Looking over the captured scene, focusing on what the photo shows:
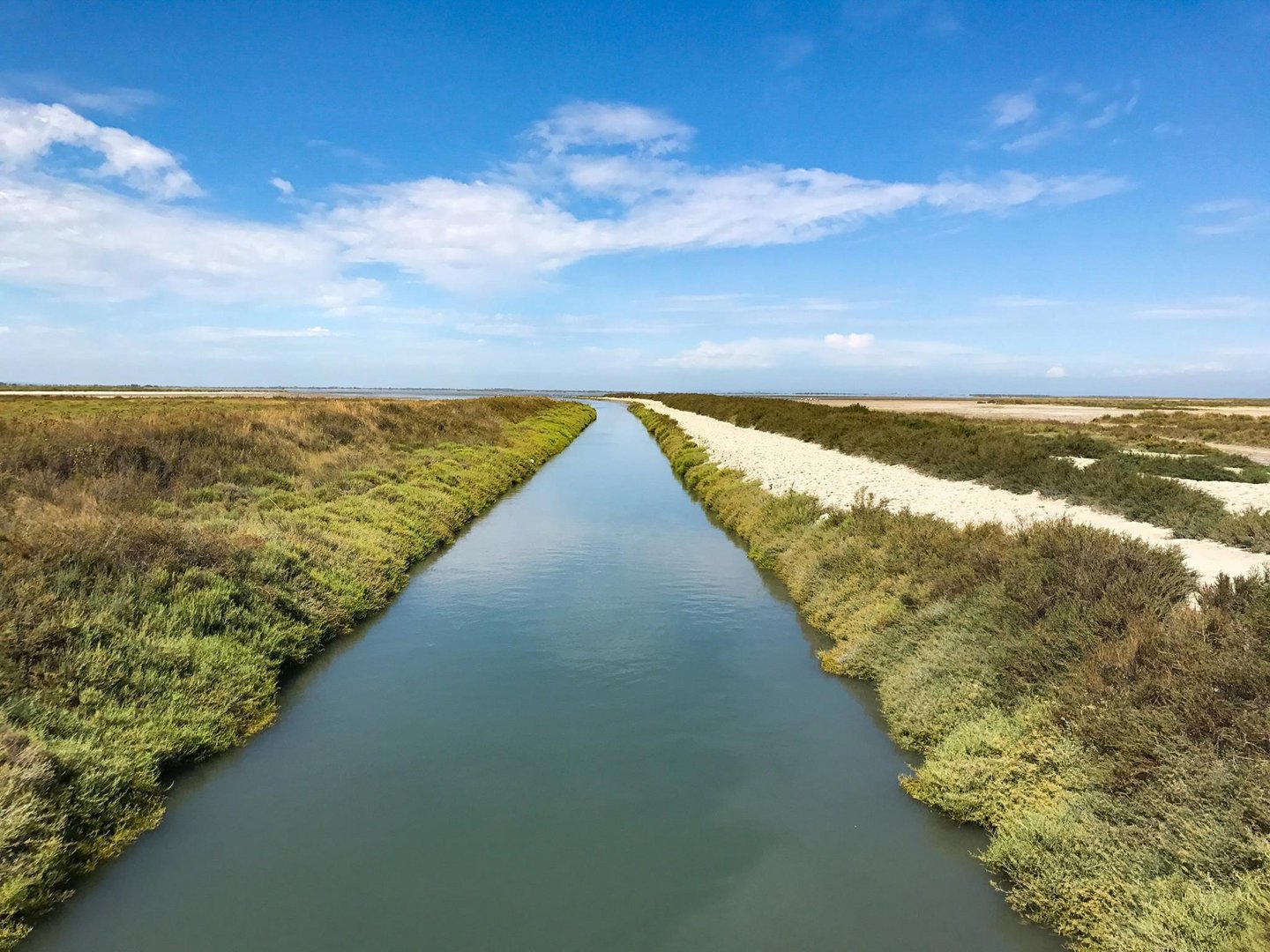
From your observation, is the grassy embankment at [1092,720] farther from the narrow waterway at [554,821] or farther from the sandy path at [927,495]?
the sandy path at [927,495]

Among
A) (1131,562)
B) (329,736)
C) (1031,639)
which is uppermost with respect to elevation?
(1131,562)

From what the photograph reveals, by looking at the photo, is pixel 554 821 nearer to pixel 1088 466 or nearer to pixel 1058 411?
pixel 1088 466

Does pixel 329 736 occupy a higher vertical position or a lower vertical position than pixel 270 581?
lower

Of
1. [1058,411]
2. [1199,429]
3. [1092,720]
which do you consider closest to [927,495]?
[1092,720]

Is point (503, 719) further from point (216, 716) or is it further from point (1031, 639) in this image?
point (1031, 639)

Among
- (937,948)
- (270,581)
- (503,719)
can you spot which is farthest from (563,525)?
(937,948)

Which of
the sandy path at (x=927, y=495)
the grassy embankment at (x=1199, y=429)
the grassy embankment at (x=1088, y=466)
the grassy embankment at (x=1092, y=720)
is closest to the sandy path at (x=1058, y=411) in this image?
the grassy embankment at (x=1199, y=429)
